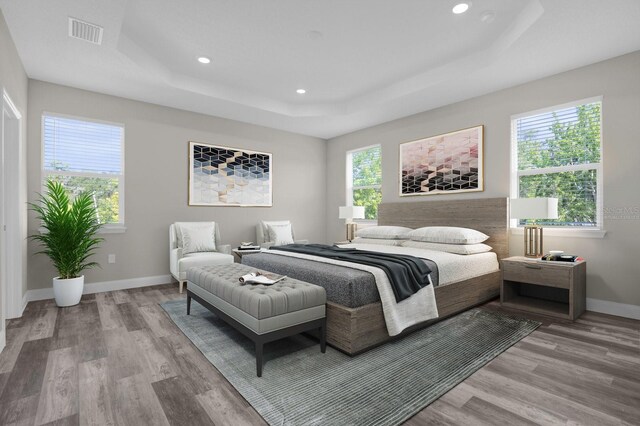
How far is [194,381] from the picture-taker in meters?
2.03

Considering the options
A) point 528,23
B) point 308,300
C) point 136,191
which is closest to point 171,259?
point 136,191

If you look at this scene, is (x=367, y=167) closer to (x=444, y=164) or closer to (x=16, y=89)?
(x=444, y=164)

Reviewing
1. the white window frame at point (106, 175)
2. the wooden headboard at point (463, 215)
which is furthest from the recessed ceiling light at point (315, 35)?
the white window frame at point (106, 175)

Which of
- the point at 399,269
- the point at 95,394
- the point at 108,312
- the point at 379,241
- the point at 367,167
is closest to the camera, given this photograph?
the point at 95,394

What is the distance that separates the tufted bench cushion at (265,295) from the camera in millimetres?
2158

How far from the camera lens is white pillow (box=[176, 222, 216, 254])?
4512 mm

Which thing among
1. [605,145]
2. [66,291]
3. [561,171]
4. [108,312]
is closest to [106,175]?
[66,291]

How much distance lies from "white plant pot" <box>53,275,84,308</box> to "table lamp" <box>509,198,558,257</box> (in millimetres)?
5013

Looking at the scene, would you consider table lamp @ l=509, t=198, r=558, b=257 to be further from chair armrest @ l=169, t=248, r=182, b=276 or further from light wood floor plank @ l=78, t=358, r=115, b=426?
chair armrest @ l=169, t=248, r=182, b=276

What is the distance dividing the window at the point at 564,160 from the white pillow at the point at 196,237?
4.16 metres

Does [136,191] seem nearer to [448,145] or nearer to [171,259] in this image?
[171,259]

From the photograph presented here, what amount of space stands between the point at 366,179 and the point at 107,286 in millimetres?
4433

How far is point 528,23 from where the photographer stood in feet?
9.32

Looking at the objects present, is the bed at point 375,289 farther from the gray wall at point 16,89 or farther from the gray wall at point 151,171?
the gray wall at point 16,89
